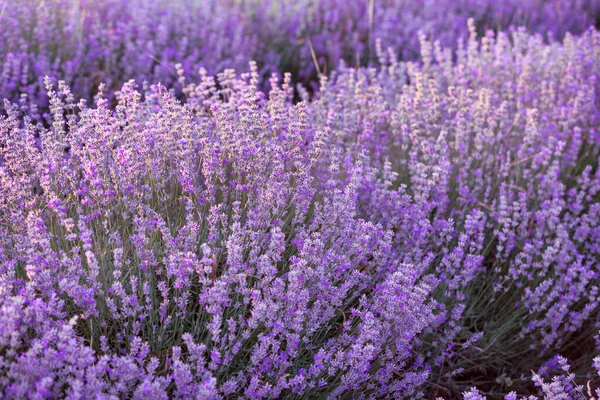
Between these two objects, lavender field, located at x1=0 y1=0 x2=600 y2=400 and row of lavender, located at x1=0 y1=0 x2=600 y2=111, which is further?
row of lavender, located at x1=0 y1=0 x2=600 y2=111

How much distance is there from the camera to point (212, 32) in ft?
19.0

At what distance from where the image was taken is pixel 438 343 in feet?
9.61

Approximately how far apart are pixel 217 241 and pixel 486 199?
159 cm

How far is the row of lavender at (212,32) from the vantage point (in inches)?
173

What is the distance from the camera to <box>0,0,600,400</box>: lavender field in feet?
6.81

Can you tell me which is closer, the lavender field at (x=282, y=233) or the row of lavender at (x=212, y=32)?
the lavender field at (x=282, y=233)

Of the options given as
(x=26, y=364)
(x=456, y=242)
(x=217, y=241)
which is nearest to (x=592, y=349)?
(x=456, y=242)

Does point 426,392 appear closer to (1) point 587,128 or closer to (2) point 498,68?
(1) point 587,128

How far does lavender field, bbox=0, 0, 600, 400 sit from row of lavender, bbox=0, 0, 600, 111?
0.04 m

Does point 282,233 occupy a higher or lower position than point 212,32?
higher

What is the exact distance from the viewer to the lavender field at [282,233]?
208 centimetres

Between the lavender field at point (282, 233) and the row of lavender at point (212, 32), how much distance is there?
0.14 ft

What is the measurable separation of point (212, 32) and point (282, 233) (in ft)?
12.8

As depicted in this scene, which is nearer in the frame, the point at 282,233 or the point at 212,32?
the point at 282,233
